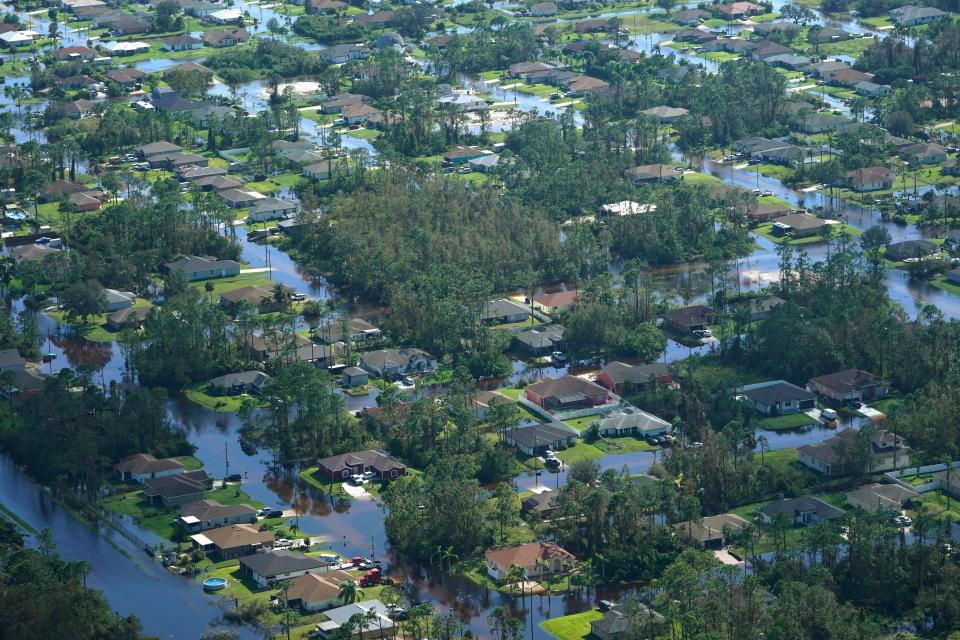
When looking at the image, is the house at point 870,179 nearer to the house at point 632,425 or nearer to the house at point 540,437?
the house at point 632,425

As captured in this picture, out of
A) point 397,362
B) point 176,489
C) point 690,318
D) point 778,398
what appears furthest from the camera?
point 690,318

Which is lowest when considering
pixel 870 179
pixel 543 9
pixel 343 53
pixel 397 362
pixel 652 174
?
pixel 543 9

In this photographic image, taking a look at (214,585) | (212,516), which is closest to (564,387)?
(212,516)

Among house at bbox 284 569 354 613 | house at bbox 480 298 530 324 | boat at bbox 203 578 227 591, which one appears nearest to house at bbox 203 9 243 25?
house at bbox 480 298 530 324

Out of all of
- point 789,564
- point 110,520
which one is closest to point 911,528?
point 789,564

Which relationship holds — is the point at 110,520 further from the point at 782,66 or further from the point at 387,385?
the point at 782,66

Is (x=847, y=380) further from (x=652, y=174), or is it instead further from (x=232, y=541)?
(x=652, y=174)
